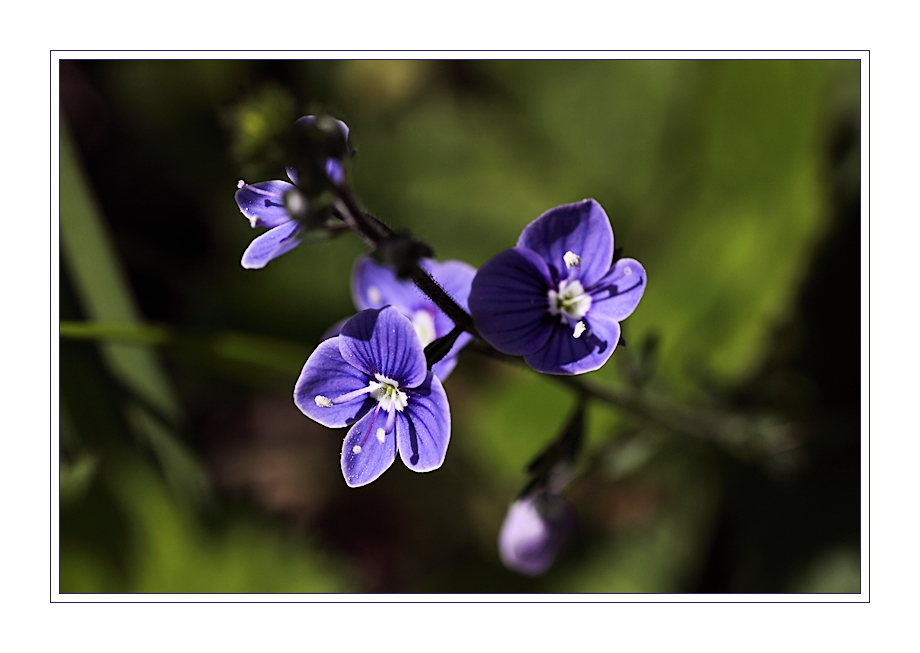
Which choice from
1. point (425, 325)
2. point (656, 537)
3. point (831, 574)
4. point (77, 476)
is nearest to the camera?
point (425, 325)

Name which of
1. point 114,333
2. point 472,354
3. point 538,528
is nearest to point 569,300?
point 538,528

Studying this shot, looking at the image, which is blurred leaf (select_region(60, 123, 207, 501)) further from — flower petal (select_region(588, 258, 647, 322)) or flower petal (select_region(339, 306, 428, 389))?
flower petal (select_region(588, 258, 647, 322))

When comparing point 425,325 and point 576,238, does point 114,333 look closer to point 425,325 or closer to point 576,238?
point 425,325

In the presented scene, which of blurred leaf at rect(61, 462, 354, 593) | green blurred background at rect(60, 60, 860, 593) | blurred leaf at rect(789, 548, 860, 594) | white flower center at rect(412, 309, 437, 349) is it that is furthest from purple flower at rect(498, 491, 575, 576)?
blurred leaf at rect(789, 548, 860, 594)

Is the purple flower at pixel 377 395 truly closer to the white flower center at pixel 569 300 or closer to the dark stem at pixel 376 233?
the dark stem at pixel 376 233

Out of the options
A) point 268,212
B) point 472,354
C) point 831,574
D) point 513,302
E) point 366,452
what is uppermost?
point 268,212

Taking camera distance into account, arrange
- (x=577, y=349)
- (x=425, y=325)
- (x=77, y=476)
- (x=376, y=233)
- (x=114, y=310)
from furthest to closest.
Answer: (x=114, y=310)
(x=77, y=476)
(x=425, y=325)
(x=577, y=349)
(x=376, y=233)

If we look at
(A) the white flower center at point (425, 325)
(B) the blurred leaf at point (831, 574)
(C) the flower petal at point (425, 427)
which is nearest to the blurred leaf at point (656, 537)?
(B) the blurred leaf at point (831, 574)
